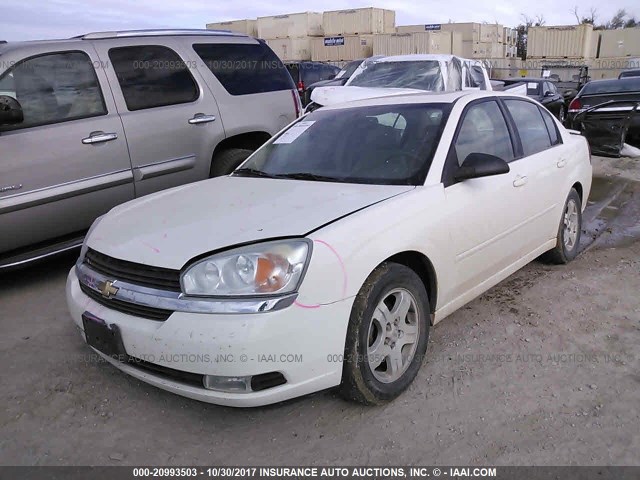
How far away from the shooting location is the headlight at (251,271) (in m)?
2.49

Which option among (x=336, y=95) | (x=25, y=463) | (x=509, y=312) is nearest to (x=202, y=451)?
(x=25, y=463)

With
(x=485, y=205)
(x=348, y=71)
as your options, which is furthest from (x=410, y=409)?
(x=348, y=71)

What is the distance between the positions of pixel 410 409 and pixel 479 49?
31802 millimetres

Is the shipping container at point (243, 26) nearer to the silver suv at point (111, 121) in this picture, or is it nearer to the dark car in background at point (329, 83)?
the dark car in background at point (329, 83)

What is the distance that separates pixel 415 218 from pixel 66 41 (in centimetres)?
360

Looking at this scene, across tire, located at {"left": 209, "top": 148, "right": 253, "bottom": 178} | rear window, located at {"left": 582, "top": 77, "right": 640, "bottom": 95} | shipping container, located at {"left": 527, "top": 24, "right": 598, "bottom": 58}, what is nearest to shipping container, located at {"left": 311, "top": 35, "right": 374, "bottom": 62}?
shipping container, located at {"left": 527, "top": 24, "right": 598, "bottom": 58}

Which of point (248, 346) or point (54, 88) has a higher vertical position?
point (54, 88)

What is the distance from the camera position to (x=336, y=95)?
827 centimetres

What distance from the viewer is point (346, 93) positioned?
832 centimetres

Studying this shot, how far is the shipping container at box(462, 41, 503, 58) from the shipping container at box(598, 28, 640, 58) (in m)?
5.76

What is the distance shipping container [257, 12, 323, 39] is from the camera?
32156 millimetres

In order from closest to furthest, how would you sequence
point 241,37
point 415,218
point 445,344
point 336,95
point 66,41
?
point 415,218 → point 445,344 → point 66,41 → point 241,37 → point 336,95

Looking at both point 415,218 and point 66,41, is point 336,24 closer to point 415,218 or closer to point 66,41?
point 66,41

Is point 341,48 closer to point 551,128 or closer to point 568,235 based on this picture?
point 551,128
